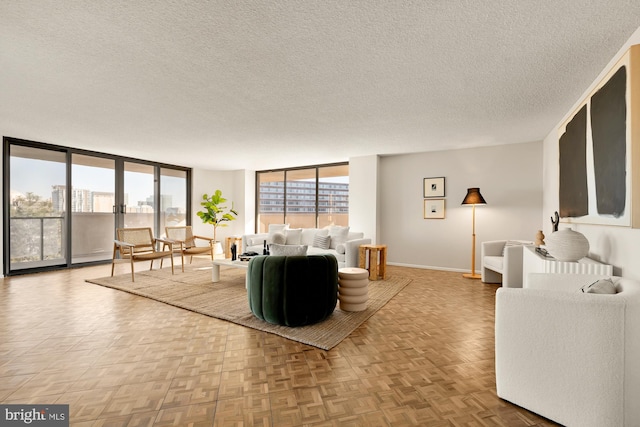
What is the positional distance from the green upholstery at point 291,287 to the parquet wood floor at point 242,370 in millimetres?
290

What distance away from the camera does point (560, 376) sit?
1.64 meters

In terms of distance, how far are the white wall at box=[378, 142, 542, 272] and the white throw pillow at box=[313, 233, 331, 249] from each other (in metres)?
1.52

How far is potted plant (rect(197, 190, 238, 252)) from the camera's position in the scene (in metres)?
8.34

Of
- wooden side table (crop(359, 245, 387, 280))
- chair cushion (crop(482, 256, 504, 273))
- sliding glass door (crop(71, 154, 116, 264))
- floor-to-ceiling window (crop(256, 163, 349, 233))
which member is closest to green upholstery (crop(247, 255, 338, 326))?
wooden side table (crop(359, 245, 387, 280))

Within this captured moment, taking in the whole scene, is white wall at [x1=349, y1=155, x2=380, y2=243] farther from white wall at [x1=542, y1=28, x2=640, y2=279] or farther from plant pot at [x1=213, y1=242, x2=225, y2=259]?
plant pot at [x1=213, y1=242, x2=225, y2=259]

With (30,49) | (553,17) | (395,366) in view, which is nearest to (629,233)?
(553,17)

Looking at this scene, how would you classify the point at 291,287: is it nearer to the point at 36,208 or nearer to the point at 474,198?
the point at 474,198

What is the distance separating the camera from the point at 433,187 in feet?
20.5

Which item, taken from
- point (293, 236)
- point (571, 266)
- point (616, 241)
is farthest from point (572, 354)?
point (293, 236)

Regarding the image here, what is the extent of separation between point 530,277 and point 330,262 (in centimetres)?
173

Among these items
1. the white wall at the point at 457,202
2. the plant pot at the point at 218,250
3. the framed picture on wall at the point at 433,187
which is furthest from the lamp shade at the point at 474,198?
the plant pot at the point at 218,250

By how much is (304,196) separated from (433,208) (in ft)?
11.1

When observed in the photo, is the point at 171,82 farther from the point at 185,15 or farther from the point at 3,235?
the point at 3,235

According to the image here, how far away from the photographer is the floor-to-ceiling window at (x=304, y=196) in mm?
7609
